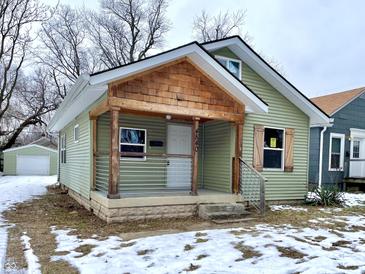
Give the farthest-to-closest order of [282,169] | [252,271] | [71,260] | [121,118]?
[282,169], [121,118], [71,260], [252,271]

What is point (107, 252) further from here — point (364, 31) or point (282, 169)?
point (364, 31)

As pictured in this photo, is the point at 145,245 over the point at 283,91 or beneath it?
beneath

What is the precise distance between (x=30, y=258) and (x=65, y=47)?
2538cm

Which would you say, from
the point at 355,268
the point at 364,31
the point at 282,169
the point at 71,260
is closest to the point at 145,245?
the point at 71,260

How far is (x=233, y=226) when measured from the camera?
6.55m

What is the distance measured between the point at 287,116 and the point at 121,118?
5169mm

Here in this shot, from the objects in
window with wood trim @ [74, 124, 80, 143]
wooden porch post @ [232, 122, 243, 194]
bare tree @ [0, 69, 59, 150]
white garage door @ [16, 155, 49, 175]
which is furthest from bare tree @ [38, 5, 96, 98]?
wooden porch post @ [232, 122, 243, 194]

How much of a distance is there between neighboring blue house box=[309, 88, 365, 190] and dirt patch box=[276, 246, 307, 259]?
31.1 ft

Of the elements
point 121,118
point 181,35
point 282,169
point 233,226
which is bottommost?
point 233,226

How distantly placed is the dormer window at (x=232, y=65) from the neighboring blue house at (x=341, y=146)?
571 cm

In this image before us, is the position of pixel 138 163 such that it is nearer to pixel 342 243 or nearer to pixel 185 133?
pixel 185 133

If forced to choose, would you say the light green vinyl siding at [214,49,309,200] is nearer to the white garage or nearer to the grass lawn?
the grass lawn

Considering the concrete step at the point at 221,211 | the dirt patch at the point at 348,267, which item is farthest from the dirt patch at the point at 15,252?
the dirt patch at the point at 348,267

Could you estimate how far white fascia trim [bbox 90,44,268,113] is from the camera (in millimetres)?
6395
